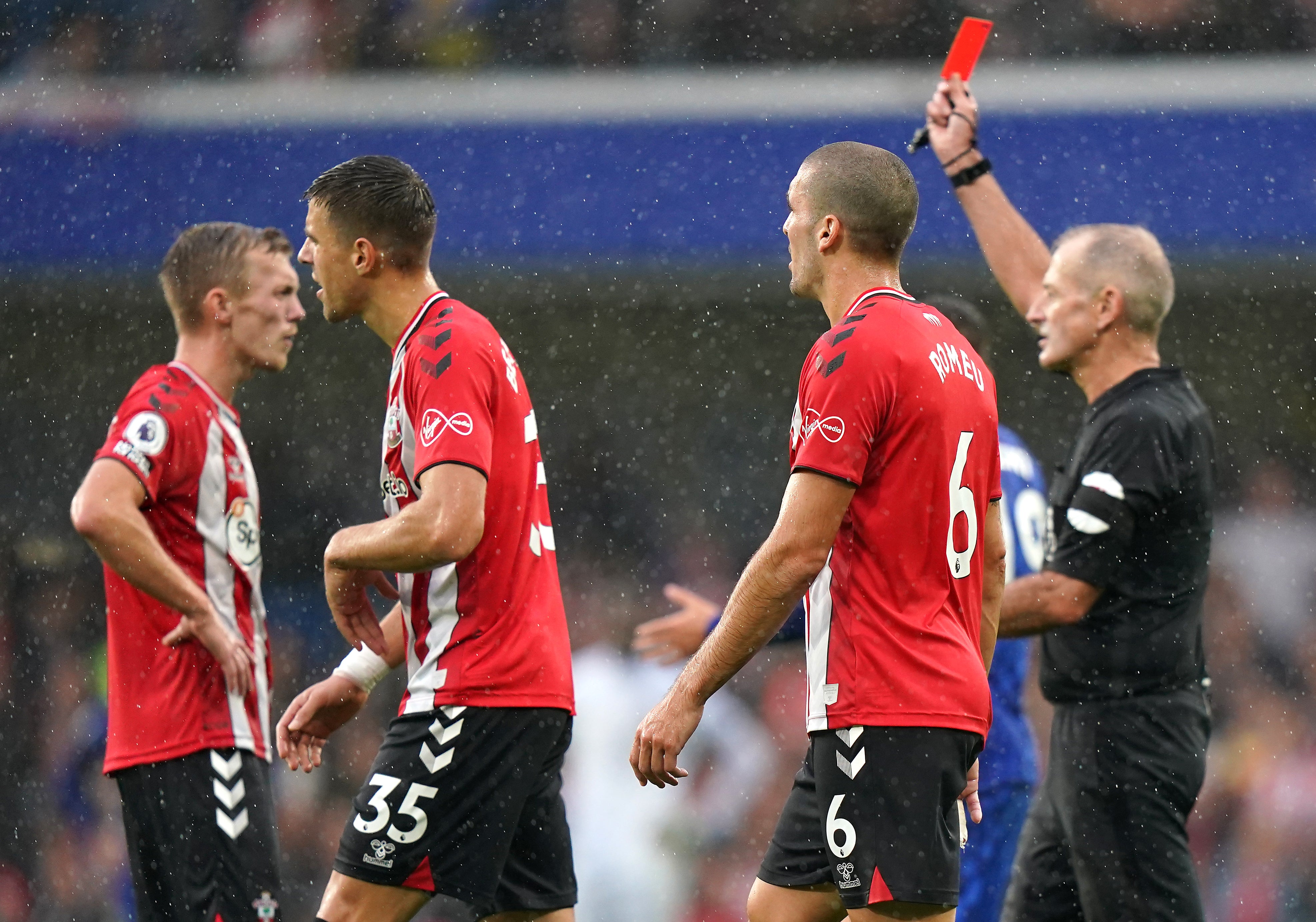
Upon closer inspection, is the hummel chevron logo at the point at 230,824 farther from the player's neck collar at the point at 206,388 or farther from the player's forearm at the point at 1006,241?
the player's forearm at the point at 1006,241

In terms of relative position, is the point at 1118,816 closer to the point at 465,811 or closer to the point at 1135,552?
the point at 1135,552

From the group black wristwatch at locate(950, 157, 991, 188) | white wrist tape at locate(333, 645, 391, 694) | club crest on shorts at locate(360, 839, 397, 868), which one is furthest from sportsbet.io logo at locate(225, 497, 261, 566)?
black wristwatch at locate(950, 157, 991, 188)

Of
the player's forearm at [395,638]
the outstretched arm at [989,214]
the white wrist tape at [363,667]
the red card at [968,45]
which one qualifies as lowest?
the white wrist tape at [363,667]

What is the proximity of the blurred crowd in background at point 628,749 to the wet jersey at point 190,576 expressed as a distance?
3356mm

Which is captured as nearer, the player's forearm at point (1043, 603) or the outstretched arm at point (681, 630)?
the outstretched arm at point (681, 630)

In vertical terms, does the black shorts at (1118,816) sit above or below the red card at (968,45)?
below

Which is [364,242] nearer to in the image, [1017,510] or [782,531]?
[782,531]

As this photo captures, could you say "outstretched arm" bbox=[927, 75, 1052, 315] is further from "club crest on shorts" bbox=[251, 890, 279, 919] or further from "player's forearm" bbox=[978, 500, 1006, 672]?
"club crest on shorts" bbox=[251, 890, 279, 919]

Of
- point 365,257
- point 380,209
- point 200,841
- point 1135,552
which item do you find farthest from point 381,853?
point 1135,552

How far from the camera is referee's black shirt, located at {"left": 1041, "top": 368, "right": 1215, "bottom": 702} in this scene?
13.9 feet

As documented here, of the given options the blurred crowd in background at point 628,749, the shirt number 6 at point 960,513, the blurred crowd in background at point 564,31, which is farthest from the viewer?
the blurred crowd in background at point 564,31

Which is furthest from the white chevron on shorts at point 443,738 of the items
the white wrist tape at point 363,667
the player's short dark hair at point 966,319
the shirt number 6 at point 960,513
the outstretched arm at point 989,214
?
the outstretched arm at point 989,214

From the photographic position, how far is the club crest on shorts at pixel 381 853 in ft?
11.0

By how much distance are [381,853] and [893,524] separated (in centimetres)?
134
